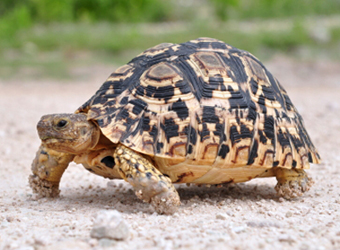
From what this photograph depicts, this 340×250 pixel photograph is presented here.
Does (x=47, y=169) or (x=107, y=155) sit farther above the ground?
(x=107, y=155)

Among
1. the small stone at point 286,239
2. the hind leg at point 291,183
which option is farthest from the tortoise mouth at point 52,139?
the hind leg at point 291,183

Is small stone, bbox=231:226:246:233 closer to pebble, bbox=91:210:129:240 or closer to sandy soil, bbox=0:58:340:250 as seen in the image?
sandy soil, bbox=0:58:340:250

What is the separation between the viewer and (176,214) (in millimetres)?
3027

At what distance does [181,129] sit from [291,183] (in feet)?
3.62

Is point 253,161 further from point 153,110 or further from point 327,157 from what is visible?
point 327,157

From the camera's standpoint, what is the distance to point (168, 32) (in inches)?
583

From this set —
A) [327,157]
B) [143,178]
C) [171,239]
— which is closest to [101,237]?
[171,239]

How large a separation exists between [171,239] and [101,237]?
37 centimetres

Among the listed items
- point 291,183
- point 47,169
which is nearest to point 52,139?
point 47,169

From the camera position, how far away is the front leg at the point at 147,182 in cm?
297

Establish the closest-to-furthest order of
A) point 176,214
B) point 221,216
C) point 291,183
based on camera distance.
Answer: point 221,216
point 176,214
point 291,183

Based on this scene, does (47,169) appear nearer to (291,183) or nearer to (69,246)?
(69,246)

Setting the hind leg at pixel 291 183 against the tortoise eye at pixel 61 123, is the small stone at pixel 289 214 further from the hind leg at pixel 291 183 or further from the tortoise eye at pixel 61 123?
the tortoise eye at pixel 61 123

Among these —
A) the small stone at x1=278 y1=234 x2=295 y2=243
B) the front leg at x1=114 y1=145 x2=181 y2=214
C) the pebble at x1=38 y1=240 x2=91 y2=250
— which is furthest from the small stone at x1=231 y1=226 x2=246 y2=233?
the pebble at x1=38 y1=240 x2=91 y2=250
